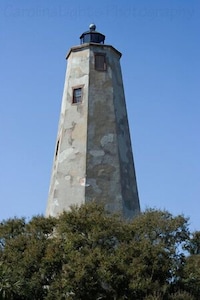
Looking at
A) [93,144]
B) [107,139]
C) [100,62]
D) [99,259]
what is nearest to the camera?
[99,259]

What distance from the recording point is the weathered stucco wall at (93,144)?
2248 centimetres

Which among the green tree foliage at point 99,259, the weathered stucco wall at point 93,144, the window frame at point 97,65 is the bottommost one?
the green tree foliage at point 99,259

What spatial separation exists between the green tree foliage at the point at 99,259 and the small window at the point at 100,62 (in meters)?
8.20

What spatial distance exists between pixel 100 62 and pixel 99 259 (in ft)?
36.5

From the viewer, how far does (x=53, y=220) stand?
18922 mm

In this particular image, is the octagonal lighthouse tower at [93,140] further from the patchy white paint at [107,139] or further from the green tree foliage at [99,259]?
the green tree foliage at [99,259]

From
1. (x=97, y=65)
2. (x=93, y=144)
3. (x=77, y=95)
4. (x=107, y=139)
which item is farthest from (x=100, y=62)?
(x=93, y=144)

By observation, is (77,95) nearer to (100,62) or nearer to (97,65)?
(97,65)

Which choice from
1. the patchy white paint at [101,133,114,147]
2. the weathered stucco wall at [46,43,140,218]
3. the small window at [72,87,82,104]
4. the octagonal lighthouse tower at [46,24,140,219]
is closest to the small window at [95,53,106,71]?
the octagonal lighthouse tower at [46,24,140,219]

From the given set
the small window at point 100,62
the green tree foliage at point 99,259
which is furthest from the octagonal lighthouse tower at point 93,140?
the green tree foliage at point 99,259

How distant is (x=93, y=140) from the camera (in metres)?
23.2

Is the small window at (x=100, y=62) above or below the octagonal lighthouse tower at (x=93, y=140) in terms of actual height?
above

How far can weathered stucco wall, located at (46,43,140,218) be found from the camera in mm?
22484

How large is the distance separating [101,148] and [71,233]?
6.14m
